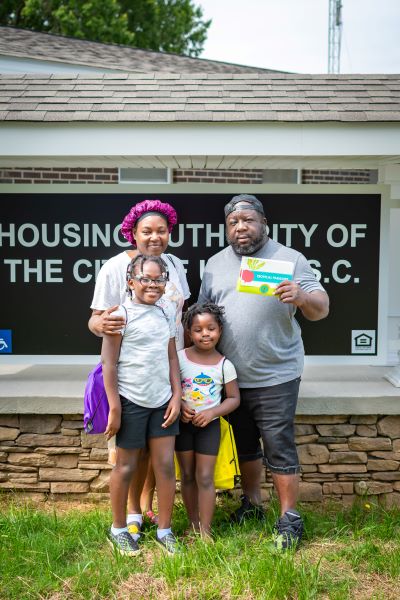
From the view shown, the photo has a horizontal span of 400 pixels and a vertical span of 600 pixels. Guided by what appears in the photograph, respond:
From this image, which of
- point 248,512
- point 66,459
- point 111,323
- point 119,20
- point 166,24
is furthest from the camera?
point 166,24

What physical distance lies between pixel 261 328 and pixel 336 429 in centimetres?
109

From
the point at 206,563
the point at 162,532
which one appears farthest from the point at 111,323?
the point at 206,563

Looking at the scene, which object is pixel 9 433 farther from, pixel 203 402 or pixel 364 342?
pixel 364 342

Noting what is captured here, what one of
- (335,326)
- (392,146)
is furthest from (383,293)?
(392,146)

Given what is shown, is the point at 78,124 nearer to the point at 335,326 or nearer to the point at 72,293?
the point at 72,293

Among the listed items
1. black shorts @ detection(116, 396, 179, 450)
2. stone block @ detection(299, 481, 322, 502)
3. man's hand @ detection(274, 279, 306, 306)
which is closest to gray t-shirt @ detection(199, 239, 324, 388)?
man's hand @ detection(274, 279, 306, 306)

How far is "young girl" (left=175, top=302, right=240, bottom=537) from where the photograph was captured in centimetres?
314

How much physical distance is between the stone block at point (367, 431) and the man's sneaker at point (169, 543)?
4.50 feet

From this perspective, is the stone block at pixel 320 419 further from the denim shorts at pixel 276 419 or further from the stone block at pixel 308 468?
the denim shorts at pixel 276 419

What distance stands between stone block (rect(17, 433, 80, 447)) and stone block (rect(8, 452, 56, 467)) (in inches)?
3.1

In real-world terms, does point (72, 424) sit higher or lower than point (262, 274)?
lower

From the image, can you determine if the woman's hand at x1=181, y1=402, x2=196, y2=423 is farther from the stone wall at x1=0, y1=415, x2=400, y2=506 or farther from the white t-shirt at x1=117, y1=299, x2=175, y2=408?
the stone wall at x1=0, y1=415, x2=400, y2=506

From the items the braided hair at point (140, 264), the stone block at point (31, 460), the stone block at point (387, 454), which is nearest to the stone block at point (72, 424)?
the stone block at point (31, 460)

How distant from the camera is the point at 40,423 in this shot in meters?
3.91
